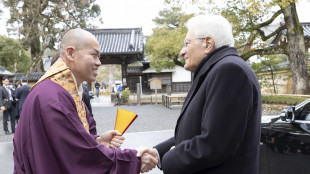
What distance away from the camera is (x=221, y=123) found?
1.21m

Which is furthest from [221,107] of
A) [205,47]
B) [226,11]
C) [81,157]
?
[226,11]

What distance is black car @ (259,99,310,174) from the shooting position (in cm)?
238

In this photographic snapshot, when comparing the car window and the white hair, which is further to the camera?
the car window

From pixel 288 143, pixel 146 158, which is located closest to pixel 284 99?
pixel 288 143

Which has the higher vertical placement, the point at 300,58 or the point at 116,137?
the point at 300,58

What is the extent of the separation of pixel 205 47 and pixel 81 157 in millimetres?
1023

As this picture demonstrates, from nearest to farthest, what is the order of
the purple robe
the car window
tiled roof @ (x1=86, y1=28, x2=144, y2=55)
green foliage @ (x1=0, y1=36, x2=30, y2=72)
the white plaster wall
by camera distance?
1. the purple robe
2. the car window
3. tiled roof @ (x1=86, y1=28, x2=144, y2=55)
4. green foliage @ (x1=0, y1=36, x2=30, y2=72)
5. the white plaster wall

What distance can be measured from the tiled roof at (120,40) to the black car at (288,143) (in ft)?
48.8

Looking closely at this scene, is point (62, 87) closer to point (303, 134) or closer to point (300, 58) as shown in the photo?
point (303, 134)

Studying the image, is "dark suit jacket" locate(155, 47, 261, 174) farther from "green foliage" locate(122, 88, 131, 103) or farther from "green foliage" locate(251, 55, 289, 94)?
"green foliage" locate(122, 88, 131, 103)

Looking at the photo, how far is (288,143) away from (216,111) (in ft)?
5.94

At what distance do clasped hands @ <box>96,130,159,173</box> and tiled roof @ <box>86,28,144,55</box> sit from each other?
50.5 ft

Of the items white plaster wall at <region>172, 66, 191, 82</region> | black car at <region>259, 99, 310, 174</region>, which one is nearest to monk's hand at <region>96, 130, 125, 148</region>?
black car at <region>259, 99, 310, 174</region>

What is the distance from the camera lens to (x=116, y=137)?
2088 millimetres
